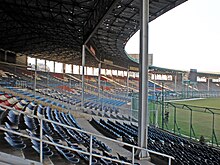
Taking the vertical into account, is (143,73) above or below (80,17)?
below

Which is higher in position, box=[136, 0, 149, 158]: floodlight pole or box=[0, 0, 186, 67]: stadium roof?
box=[0, 0, 186, 67]: stadium roof

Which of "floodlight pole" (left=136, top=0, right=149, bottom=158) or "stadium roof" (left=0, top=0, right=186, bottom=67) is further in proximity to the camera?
"stadium roof" (left=0, top=0, right=186, bottom=67)

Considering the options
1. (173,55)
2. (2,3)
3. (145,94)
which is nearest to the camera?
(145,94)

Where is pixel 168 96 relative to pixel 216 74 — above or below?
below

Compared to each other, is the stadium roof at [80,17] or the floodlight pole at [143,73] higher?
the stadium roof at [80,17]

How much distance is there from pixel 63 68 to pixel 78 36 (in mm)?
31857

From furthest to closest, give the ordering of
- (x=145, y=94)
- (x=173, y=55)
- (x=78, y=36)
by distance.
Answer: (x=173, y=55) < (x=78, y=36) < (x=145, y=94)

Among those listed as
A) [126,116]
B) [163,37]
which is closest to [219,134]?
[126,116]

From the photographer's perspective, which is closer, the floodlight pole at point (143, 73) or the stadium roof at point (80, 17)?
the floodlight pole at point (143, 73)

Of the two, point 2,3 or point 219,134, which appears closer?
point 2,3

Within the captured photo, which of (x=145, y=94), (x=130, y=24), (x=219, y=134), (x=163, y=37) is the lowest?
(x=219, y=134)

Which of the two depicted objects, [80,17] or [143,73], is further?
[80,17]

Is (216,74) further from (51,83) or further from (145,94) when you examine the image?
(145,94)

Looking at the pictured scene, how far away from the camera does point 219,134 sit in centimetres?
1816
